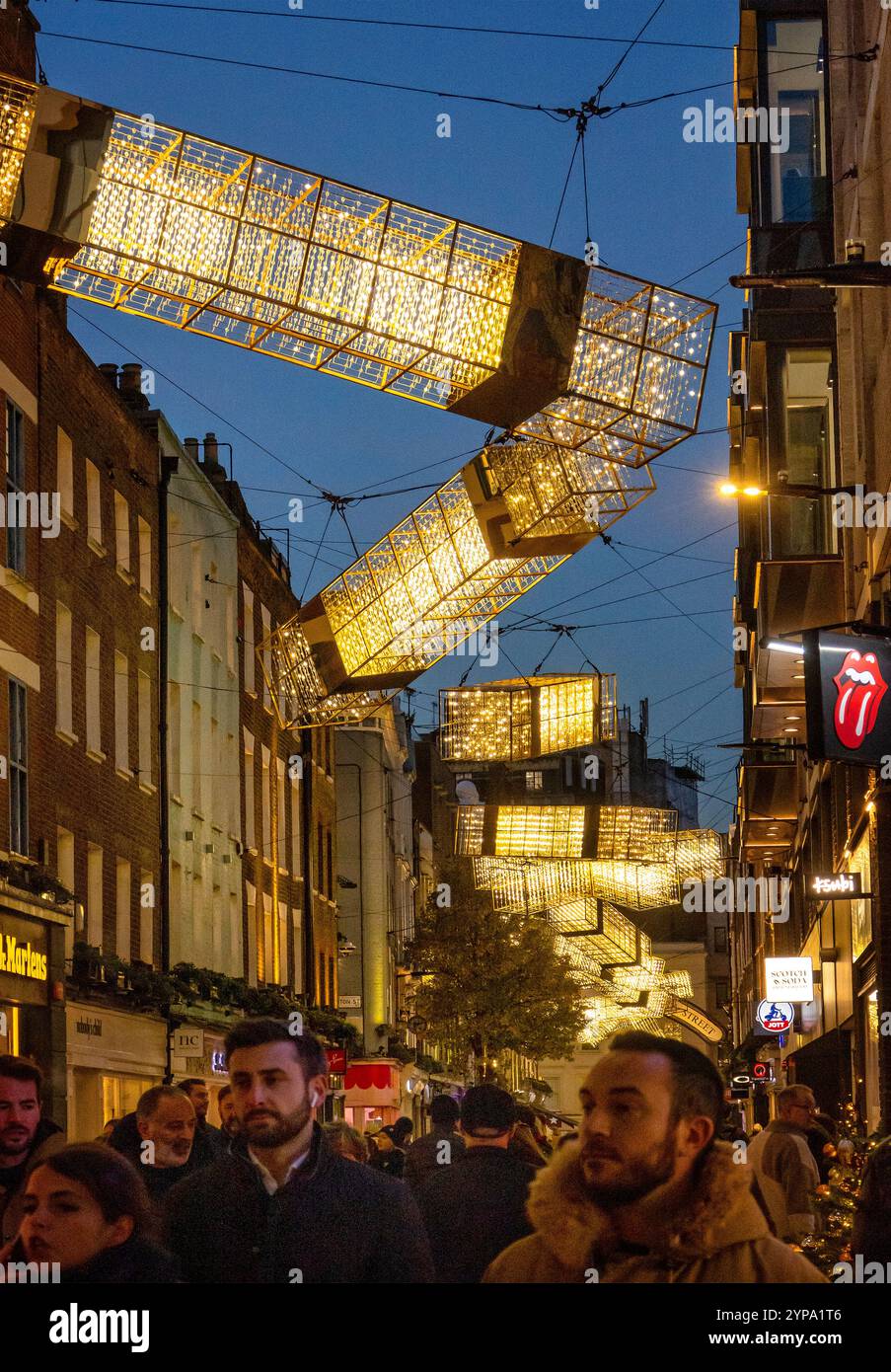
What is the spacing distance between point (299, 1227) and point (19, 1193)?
3.63ft

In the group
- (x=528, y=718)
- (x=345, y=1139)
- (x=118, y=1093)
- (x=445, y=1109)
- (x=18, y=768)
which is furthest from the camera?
(x=118, y=1093)

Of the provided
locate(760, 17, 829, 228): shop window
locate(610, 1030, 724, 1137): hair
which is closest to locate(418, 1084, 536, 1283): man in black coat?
locate(610, 1030, 724, 1137): hair

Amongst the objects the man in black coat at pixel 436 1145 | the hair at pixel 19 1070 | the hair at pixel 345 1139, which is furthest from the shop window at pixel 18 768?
the hair at pixel 19 1070

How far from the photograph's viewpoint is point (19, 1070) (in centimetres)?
588

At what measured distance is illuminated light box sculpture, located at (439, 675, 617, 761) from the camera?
26172 mm

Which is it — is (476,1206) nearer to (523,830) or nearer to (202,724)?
(523,830)

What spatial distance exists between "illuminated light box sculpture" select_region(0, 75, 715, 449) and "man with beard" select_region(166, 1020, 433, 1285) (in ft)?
26.2

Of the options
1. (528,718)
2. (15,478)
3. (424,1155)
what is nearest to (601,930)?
(528,718)

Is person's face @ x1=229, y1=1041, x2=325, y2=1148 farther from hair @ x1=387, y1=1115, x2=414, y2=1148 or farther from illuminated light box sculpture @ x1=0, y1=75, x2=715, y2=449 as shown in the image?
hair @ x1=387, y1=1115, x2=414, y2=1148

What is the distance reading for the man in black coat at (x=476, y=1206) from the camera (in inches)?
211

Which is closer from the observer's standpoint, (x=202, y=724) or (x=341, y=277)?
(x=341, y=277)
